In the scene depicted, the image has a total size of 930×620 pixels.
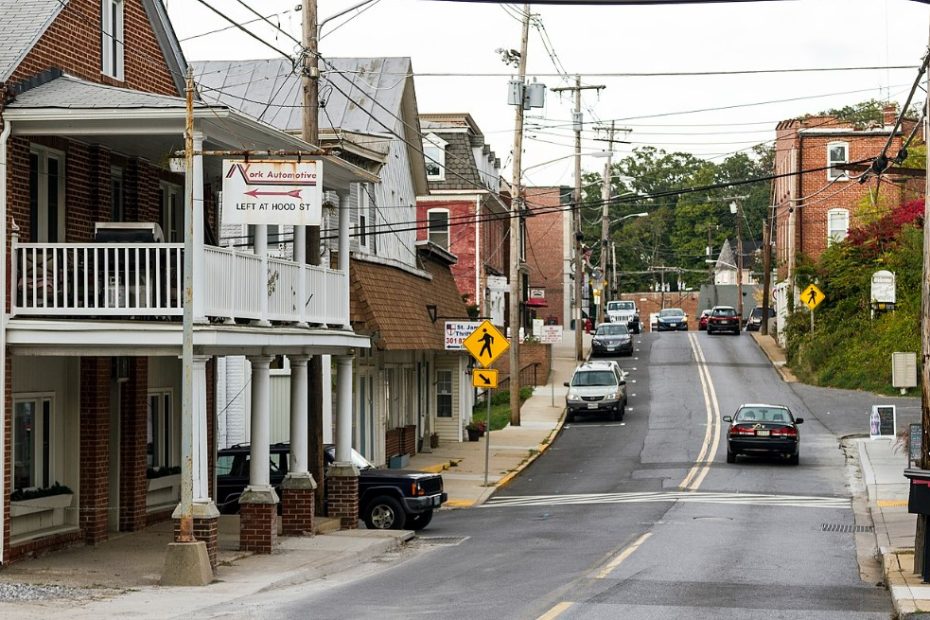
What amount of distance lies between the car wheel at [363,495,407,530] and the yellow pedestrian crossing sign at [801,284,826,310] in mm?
35250

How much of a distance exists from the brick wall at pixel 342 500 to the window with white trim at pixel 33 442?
494cm

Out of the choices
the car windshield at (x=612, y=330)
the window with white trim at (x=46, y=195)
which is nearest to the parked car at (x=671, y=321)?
the car windshield at (x=612, y=330)

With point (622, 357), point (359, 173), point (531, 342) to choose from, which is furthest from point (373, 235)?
point (622, 357)

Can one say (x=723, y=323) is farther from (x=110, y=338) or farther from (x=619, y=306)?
(x=110, y=338)

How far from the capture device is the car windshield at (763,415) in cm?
3394

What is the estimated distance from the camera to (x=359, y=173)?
23188 millimetres

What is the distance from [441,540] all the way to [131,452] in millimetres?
5190

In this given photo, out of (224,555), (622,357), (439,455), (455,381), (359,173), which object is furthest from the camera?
(622,357)

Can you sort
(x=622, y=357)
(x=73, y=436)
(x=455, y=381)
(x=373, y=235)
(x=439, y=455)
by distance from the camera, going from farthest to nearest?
(x=622, y=357) → (x=455, y=381) → (x=439, y=455) → (x=373, y=235) → (x=73, y=436)

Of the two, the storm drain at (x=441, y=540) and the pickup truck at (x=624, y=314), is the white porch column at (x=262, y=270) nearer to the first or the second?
the storm drain at (x=441, y=540)

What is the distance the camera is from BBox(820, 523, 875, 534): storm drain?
22.7 metres

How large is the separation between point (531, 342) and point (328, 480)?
106 feet

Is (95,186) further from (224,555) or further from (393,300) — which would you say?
(393,300)

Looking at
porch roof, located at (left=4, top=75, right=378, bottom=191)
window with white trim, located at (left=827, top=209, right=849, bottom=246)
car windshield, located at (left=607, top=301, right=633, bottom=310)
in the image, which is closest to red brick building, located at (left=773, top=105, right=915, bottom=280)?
window with white trim, located at (left=827, top=209, right=849, bottom=246)
